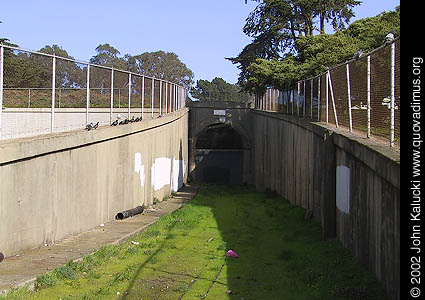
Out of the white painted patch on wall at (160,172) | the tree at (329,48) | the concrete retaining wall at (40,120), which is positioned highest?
the tree at (329,48)

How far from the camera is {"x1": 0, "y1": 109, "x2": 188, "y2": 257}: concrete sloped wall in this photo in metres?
10.5

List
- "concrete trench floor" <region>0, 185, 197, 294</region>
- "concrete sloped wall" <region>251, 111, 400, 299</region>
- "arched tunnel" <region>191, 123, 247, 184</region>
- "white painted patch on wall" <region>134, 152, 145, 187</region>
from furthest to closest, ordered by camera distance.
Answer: "arched tunnel" <region>191, 123, 247, 184</region>, "white painted patch on wall" <region>134, 152, 145, 187</region>, "concrete trench floor" <region>0, 185, 197, 294</region>, "concrete sloped wall" <region>251, 111, 400, 299</region>

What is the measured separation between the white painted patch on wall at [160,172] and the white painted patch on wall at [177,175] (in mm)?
2070

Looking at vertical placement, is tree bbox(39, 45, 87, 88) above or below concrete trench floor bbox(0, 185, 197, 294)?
above

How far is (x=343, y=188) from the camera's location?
11.7 metres

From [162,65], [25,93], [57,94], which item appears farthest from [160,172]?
[162,65]

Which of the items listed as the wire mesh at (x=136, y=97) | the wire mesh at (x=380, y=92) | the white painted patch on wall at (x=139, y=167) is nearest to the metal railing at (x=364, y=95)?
the wire mesh at (x=380, y=92)

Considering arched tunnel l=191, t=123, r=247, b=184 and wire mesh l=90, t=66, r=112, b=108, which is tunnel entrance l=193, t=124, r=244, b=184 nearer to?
arched tunnel l=191, t=123, r=247, b=184

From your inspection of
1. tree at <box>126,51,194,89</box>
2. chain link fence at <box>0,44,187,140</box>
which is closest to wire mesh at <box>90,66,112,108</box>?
chain link fence at <box>0,44,187,140</box>

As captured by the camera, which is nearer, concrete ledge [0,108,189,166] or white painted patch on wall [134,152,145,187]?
concrete ledge [0,108,189,166]

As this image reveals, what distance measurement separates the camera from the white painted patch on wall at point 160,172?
22.3 meters

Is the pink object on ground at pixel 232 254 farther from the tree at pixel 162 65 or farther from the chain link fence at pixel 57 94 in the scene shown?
the tree at pixel 162 65

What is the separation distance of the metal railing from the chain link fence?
220 inches

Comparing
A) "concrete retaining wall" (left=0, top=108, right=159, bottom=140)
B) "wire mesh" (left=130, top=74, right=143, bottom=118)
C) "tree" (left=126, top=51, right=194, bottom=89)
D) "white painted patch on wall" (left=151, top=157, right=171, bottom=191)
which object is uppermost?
"tree" (left=126, top=51, right=194, bottom=89)
